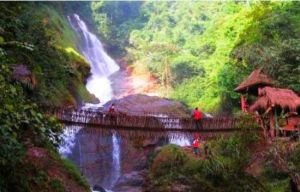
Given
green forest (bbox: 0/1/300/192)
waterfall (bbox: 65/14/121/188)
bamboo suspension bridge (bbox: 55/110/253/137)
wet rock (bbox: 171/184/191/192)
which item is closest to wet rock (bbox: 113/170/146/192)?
green forest (bbox: 0/1/300/192)

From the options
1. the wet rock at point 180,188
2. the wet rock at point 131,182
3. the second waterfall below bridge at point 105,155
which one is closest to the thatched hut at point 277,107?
the wet rock at point 180,188

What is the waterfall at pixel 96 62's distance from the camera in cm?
3359

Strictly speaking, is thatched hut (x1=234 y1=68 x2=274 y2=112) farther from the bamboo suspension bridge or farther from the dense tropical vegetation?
the dense tropical vegetation

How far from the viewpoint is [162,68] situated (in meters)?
34.5

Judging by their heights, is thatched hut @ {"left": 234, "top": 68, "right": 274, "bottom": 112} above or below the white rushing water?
above

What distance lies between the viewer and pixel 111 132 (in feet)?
41.2

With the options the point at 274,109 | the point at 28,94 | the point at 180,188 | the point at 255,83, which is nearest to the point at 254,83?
the point at 255,83

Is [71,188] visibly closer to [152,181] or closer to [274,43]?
[152,181]

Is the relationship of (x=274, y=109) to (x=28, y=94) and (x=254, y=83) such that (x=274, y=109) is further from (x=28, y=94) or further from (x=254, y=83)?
(x=28, y=94)

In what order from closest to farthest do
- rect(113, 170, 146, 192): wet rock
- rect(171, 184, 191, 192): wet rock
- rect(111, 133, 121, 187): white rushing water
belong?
rect(171, 184, 191, 192): wet rock
rect(113, 170, 146, 192): wet rock
rect(111, 133, 121, 187): white rushing water

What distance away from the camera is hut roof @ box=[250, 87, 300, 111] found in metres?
14.6

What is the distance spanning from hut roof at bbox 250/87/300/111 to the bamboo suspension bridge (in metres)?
0.98

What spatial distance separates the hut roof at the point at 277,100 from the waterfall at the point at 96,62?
714 inches

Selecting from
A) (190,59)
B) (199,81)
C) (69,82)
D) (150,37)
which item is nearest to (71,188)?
(69,82)
